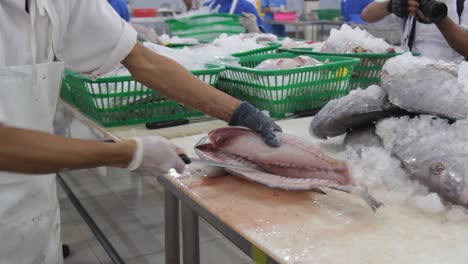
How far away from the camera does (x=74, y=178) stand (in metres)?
4.22

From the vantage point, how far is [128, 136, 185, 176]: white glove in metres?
1.12

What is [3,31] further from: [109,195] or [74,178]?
[74,178]

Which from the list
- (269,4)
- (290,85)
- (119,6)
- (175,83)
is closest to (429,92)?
(290,85)

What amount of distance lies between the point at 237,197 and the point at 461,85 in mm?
742

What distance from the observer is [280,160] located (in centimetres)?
133

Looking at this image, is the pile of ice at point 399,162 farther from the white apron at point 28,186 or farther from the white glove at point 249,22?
the white glove at point 249,22

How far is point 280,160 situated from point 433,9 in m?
1.64

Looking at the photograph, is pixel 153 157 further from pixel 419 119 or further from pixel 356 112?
pixel 419 119

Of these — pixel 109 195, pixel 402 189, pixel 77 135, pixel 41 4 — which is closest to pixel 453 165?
pixel 402 189

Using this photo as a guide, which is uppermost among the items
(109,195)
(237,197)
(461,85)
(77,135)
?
(461,85)

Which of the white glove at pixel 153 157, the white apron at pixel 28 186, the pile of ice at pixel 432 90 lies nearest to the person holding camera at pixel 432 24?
the pile of ice at pixel 432 90

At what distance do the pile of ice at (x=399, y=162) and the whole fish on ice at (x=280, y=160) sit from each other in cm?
9

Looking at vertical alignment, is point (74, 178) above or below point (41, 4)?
below

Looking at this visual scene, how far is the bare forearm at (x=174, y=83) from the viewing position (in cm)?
163
